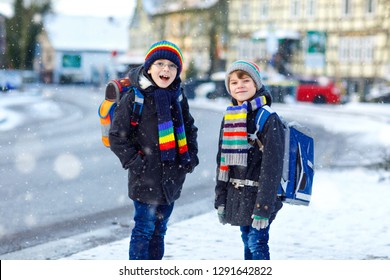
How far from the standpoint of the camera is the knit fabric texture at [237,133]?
352cm

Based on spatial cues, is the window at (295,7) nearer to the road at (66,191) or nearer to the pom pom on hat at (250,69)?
the road at (66,191)

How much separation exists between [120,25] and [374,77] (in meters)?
35.7

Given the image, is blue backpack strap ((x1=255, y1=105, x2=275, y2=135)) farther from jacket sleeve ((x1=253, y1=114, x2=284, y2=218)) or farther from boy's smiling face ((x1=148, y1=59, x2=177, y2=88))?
boy's smiling face ((x1=148, y1=59, x2=177, y2=88))

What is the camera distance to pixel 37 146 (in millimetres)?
12773

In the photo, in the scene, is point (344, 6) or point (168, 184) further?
point (344, 6)

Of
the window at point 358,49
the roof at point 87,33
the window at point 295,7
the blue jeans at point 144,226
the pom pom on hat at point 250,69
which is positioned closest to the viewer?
the pom pom on hat at point 250,69

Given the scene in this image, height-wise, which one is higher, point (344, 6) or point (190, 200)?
point (344, 6)

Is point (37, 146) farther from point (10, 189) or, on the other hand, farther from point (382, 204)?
point (382, 204)

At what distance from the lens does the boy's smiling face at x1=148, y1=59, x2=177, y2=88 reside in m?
3.71

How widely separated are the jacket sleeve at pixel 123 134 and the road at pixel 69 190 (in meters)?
1.46

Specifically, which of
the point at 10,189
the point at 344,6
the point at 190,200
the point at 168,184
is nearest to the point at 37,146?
the point at 10,189

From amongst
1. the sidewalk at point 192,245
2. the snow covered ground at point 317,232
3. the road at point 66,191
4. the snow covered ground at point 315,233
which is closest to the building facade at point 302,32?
the road at point 66,191

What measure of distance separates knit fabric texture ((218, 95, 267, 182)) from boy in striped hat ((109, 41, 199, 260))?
1.03ft

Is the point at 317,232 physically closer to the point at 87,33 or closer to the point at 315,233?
the point at 315,233
